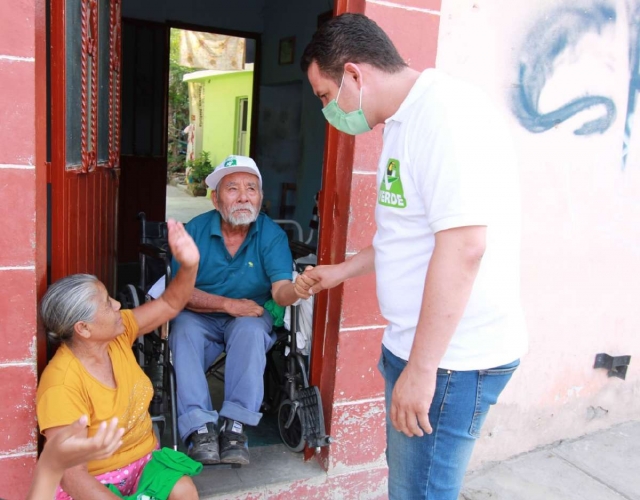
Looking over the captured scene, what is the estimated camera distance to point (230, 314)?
303 centimetres

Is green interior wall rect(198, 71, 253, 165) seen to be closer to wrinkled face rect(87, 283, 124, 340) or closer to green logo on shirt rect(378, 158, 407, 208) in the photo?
wrinkled face rect(87, 283, 124, 340)

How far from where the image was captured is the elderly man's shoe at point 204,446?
2.56 meters

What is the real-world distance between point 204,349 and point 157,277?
72 centimetres

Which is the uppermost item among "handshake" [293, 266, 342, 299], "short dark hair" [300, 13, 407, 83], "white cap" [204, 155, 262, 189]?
"short dark hair" [300, 13, 407, 83]

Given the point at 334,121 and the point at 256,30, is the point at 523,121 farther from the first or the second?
the point at 256,30

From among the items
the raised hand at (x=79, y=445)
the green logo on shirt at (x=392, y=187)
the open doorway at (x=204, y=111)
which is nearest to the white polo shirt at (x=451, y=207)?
the green logo on shirt at (x=392, y=187)

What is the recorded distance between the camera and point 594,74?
3195 millimetres

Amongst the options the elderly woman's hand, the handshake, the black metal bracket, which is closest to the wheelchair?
the elderly woman's hand

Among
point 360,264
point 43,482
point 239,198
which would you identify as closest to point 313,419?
point 360,264

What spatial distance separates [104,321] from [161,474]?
593mm

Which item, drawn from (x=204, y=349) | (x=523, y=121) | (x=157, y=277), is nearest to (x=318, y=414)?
(x=204, y=349)

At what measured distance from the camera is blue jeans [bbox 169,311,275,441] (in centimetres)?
270

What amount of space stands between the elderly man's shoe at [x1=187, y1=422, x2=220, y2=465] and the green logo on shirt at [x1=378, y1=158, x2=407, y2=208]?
4.68 feet

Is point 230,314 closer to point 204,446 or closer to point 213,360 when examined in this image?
point 213,360
